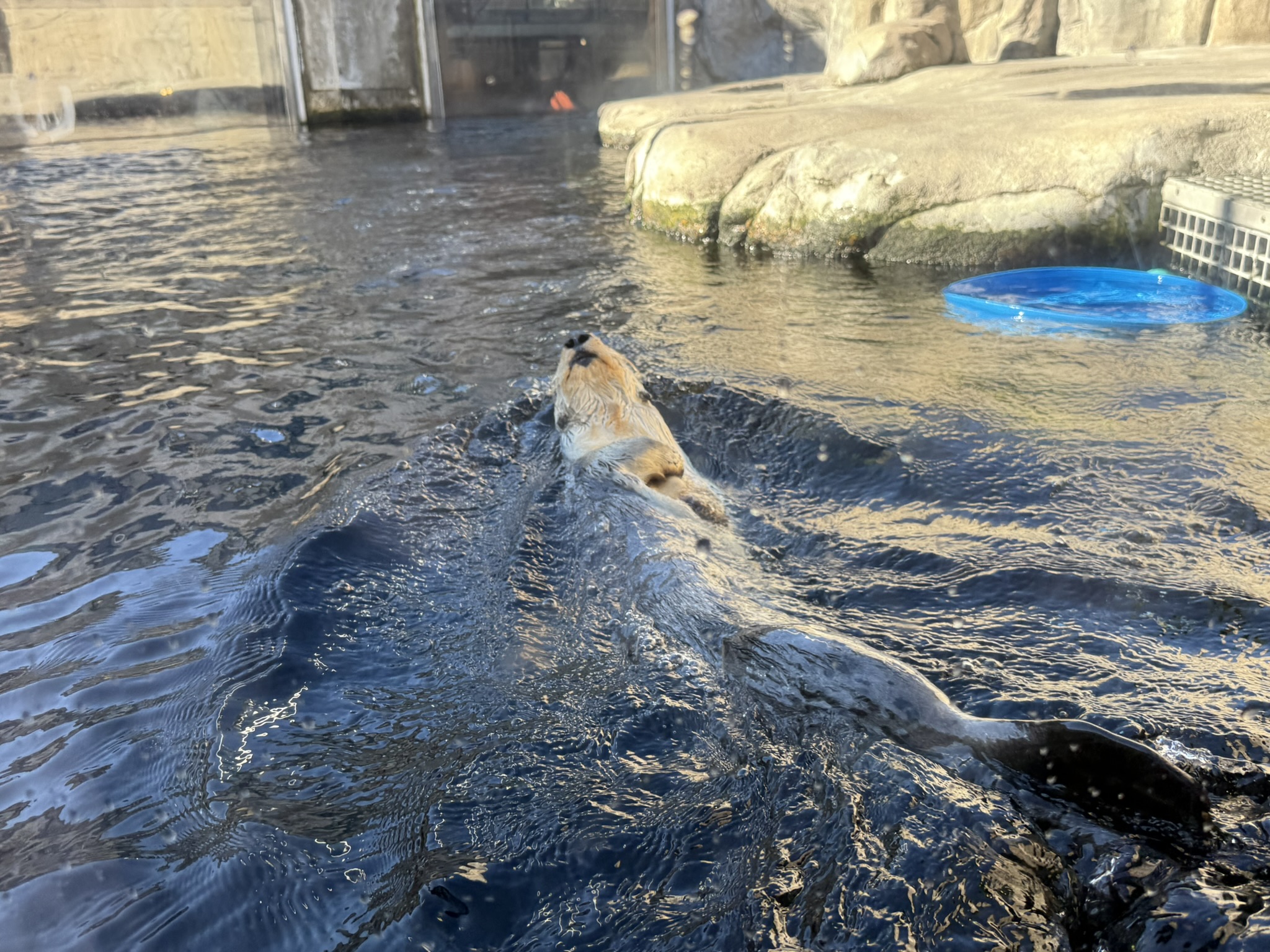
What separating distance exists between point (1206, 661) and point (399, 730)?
179cm

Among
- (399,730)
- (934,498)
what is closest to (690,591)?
(399,730)

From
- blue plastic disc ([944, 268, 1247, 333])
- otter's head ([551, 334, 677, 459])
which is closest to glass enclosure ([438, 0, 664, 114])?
blue plastic disc ([944, 268, 1247, 333])

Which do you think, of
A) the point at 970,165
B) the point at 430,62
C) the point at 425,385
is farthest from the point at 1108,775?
the point at 430,62

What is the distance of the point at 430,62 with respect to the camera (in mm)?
15922

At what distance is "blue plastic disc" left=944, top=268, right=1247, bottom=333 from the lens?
449 centimetres

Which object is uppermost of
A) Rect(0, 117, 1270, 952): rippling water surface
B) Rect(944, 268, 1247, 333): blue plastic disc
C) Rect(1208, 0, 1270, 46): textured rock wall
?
Rect(1208, 0, 1270, 46): textured rock wall

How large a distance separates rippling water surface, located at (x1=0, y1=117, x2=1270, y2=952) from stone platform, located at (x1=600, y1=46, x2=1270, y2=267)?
95cm

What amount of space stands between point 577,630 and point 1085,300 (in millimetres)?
3804

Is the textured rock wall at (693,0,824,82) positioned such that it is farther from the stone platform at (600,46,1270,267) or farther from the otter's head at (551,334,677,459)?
the otter's head at (551,334,677,459)

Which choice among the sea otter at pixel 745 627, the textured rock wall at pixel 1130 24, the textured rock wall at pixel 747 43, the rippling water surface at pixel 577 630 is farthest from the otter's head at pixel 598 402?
the textured rock wall at pixel 747 43

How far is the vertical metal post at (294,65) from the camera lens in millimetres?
14758

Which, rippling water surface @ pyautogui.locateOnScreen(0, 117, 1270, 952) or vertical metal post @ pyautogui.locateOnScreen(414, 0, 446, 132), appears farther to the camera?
vertical metal post @ pyautogui.locateOnScreen(414, 0, 446, 132)

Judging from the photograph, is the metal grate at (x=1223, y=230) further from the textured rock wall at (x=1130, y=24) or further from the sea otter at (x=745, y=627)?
the textured rock wall at (x=1130, y=24)

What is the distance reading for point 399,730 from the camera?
2090 millimetres
